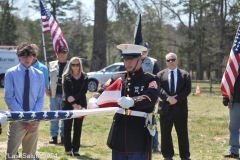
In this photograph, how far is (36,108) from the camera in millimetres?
5594

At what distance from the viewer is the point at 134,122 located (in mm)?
4633

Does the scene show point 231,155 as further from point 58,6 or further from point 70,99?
point 58,6

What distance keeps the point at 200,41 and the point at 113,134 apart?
154 feet

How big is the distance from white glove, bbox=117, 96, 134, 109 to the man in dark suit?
10.7 feet

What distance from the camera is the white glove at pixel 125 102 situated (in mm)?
4290

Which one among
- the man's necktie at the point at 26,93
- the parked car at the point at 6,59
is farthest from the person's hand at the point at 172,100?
the parked car at the point at 6,59

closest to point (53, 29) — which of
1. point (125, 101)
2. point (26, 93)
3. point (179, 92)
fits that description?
point (179, 92)

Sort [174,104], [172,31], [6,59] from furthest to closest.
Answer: [172,31] → [6,59] → [174,104]

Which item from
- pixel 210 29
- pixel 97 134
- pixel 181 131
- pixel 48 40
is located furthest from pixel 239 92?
pixel 48 40

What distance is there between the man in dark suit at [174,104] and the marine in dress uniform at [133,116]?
2.92 metres

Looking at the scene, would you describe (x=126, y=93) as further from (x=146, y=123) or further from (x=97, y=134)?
(x=97, y=134)

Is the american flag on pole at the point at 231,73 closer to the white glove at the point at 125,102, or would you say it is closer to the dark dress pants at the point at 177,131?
the dark dress pants at the point at 177,131

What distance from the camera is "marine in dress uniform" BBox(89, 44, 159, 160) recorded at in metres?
4.59

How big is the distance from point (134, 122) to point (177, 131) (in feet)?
10.7
